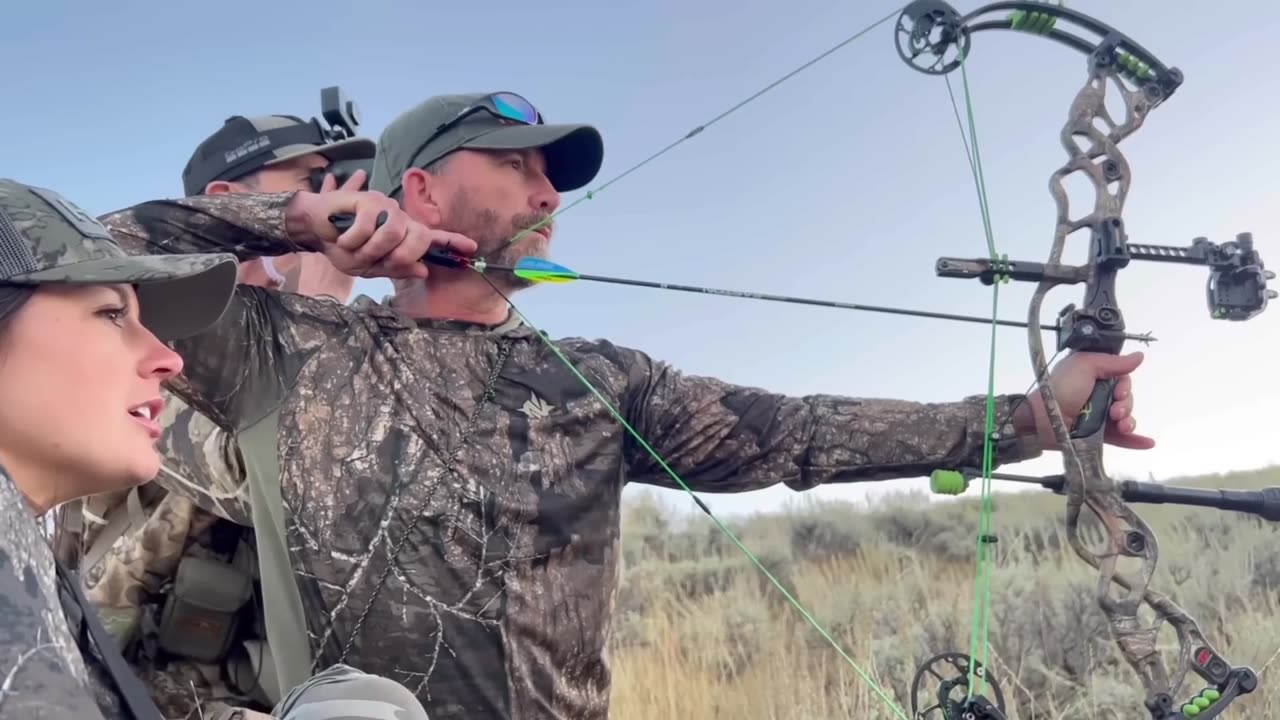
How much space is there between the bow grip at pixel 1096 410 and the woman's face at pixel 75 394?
2.07m

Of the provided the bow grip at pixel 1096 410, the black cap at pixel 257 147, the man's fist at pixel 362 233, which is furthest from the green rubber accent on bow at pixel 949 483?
the black cap at pixel 257 147

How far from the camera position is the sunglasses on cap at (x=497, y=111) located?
301 cm

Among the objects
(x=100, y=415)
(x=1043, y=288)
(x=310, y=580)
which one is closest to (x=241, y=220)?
(x=310, y=580)

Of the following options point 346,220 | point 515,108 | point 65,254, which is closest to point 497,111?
point 515,108

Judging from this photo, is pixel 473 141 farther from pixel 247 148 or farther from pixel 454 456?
pixel 247 148

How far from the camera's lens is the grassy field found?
15.7 feet

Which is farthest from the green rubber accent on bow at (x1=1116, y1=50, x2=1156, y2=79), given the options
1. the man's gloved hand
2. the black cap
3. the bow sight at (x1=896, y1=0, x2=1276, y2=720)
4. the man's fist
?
the black cap

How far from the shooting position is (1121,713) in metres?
4.30

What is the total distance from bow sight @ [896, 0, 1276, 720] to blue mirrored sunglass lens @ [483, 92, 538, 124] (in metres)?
1.02

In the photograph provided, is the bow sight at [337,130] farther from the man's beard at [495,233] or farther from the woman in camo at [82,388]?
the woman in camo at [82,388]

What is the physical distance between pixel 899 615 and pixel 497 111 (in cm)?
418

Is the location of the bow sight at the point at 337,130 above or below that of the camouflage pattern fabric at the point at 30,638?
above

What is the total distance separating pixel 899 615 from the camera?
6.17 meters

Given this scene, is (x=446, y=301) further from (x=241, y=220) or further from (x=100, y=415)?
(x=100, y=415)
